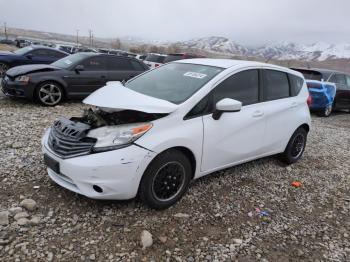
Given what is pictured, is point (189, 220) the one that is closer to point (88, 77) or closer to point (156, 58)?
point (88, 77)

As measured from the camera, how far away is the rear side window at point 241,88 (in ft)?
13.7

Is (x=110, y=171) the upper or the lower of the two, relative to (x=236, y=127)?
lower

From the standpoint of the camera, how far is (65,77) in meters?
8.46

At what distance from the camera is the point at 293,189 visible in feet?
15.9

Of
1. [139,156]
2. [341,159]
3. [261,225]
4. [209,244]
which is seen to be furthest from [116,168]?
[341,159]

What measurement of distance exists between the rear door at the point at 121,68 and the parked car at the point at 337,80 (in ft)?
19.4

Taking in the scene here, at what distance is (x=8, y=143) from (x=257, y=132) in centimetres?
387

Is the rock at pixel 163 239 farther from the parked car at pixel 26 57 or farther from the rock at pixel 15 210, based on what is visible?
the parked car at pixel 26 57

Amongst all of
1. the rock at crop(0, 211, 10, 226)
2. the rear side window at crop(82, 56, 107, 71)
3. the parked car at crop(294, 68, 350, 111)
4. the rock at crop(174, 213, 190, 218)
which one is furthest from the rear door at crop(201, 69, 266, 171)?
the parked car at crop(294, 68, 350, 111)

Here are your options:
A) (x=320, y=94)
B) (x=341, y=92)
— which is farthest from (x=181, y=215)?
(x=341, y=92)

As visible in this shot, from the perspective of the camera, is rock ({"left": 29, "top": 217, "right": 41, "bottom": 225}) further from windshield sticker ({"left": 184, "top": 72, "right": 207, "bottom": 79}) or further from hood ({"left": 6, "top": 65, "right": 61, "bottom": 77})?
hood ({"left": 6, "top": 65, "right": 61, "bottom": 77})

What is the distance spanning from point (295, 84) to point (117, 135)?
3.51m

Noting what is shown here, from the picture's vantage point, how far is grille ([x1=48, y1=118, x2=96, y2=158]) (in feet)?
11.3

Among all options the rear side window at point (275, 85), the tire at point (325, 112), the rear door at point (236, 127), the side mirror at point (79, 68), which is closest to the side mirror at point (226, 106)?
the rear door at point (236, 127)
